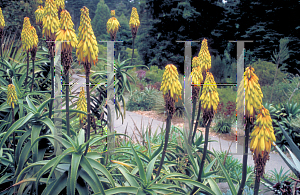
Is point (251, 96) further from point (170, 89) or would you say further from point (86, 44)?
point (86, 44)

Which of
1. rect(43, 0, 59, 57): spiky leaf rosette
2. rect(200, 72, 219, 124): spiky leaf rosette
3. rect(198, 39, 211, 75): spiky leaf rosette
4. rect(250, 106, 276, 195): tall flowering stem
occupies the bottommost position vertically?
rect(250, 106, 276, 195): tall flowering stem

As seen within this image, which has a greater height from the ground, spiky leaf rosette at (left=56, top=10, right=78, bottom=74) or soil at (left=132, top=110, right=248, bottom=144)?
spiky leaf rosette at (left=56, top=10, right=78, bottom=74)

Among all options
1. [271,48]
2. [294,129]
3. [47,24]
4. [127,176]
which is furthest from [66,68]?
[271,48]

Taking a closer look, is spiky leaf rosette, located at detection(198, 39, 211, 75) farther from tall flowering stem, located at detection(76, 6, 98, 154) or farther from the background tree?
the background tree

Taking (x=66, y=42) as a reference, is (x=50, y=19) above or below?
above

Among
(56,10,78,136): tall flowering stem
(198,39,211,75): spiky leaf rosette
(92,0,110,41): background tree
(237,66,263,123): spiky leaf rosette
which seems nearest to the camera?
(237,66,263,123): spiky leaf rosette

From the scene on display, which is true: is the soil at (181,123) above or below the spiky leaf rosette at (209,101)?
below

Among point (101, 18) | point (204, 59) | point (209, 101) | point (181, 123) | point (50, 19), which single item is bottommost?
point (181, 123)

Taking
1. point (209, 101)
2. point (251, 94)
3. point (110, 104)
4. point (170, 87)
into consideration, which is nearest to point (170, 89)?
point (170, 87)

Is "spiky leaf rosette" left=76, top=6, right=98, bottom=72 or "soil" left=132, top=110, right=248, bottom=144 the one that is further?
"soil" left=132, top=110, right=248, bottom=144

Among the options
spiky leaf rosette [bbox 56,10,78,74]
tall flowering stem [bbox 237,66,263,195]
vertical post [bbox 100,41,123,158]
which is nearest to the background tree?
vertical post [bbox 100,41,123,158]

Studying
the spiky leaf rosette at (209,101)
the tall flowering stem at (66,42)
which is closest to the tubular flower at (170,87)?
the spiky leaf rosette at (209,101)

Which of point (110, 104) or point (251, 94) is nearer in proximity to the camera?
point (251, 94)

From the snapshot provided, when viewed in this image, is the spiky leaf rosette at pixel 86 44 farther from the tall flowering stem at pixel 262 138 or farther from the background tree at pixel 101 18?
the background tree at pixel 101 18
